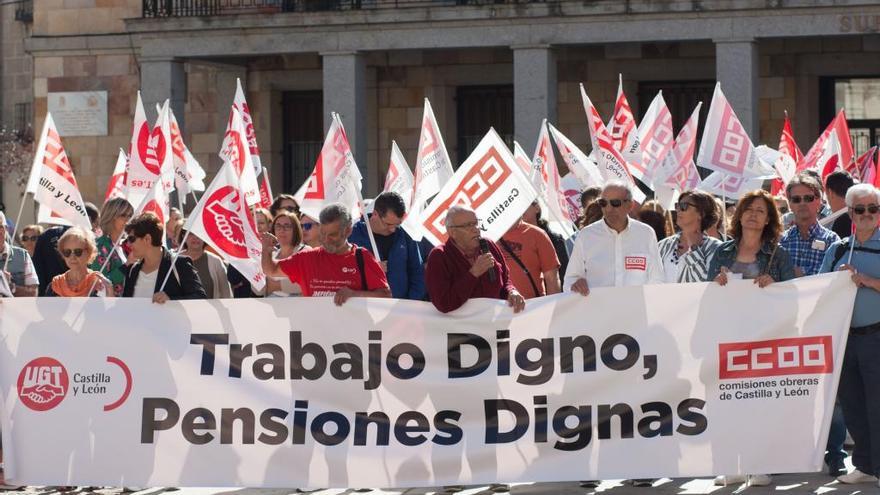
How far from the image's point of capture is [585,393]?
880cm

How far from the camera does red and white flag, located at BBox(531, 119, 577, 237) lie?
12.3 metres

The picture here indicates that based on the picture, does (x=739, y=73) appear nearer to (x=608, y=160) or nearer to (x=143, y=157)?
(x=608, y=160)

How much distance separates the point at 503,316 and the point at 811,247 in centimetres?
193

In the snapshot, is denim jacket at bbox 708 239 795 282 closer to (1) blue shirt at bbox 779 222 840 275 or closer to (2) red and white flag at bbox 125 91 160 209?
(1) blue shirt at bbox 779 222 840 275

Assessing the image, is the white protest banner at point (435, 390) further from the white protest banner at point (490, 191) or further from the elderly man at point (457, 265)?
the white protest banner at point (490, 191)

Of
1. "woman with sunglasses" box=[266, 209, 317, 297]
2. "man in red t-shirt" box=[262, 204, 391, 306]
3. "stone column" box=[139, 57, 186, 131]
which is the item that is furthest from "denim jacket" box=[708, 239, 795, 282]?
"stone column" box=[139, 57, 186, 131]

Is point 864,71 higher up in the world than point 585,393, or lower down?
higher up

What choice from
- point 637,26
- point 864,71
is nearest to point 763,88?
point 864,71

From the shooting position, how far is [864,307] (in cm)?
884

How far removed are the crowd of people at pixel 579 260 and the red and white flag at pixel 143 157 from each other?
351 cm

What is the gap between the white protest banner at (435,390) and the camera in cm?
869

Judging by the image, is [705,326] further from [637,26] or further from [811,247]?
[637,26]

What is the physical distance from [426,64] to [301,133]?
2.53m

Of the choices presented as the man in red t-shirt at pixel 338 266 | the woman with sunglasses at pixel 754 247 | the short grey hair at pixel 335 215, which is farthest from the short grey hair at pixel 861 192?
the short grey hair at pixel 335 215
